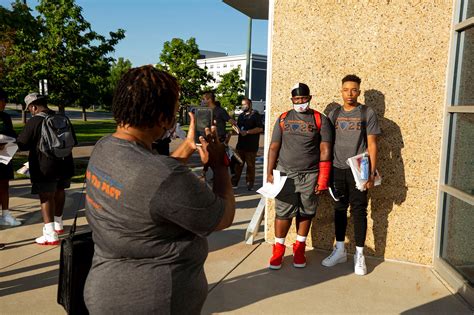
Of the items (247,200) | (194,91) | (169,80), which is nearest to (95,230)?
(169,80)

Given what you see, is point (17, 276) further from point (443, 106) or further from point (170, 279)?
point (443, 106)

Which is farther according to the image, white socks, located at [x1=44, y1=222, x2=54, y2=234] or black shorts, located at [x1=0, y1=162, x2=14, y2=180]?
black shorts, located at [x1=0, y1=162, x2=14, y2=180]

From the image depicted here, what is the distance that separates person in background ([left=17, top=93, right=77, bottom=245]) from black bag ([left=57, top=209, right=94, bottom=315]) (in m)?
3.25

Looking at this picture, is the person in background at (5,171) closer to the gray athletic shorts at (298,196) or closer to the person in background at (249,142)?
the gray athletic shorts at (298,196)

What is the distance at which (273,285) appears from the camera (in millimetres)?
3963

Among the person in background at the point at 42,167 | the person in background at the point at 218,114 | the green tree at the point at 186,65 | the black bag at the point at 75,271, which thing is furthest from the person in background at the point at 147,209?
the green tree at the point at 186,65

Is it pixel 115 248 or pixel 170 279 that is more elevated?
pixel 115 248

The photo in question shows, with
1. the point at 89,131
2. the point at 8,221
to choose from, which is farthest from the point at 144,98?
the point at 89,131

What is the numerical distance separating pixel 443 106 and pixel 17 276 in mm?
4464

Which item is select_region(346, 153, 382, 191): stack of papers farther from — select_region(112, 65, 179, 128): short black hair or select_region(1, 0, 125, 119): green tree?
select_region(1, 0, 125, 119): green tree

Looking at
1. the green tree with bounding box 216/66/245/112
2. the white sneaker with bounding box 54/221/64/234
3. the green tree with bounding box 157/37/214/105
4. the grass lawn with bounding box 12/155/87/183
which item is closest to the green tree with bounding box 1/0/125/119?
the grass lawn with bounding box 12/155/87/183

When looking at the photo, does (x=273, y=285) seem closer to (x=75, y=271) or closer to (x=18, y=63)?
(x=75, y=271)

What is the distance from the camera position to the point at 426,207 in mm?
4379

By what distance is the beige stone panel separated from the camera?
13.9 ft
